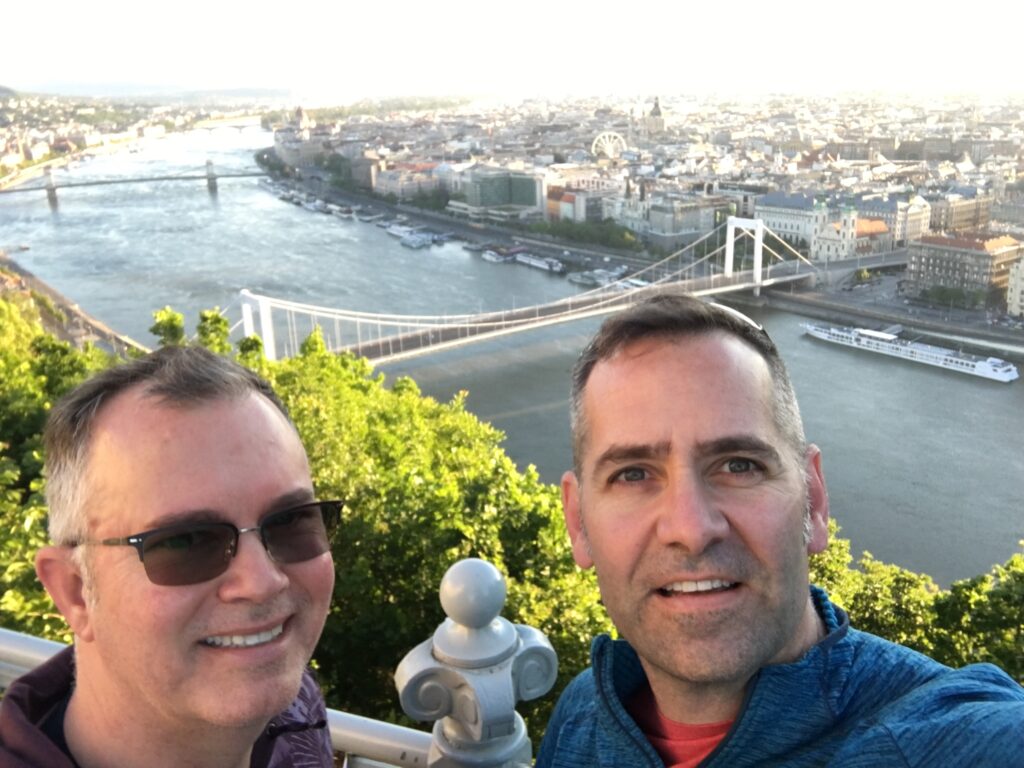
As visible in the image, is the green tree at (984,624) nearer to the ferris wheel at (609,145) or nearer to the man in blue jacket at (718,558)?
the man in blue jacket at (718,558)

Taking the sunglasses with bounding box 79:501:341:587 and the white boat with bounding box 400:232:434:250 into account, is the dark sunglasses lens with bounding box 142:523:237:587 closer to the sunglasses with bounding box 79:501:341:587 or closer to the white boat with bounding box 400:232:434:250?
the sunglasses with bounding box 79:501:341:587

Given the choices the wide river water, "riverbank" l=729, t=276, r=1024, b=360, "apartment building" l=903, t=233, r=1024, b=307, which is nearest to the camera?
the wide river water

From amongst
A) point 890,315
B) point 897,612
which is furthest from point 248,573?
point 890,315

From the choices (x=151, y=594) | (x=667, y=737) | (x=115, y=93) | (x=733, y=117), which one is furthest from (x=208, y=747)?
(x=115, y=93)

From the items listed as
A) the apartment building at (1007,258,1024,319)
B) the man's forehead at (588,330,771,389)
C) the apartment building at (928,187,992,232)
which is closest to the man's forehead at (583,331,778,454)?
the man's forehead at (588,330,771,389)

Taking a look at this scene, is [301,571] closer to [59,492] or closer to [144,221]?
[59,492]

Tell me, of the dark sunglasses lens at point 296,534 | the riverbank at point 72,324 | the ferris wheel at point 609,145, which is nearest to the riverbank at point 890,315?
the riverbank at point 72,324
